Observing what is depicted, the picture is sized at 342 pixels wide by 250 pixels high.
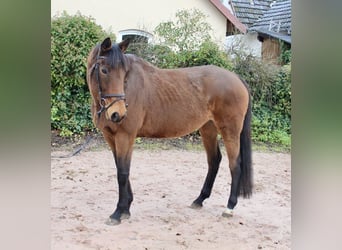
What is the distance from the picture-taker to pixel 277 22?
4.86ft

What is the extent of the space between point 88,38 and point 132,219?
733 millimetres

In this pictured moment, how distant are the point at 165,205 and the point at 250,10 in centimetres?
94

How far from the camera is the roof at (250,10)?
1.53 metres

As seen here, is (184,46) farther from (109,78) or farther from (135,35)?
(109,78)

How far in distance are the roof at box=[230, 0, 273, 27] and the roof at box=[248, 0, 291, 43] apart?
2cm

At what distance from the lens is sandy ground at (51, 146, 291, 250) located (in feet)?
4.10

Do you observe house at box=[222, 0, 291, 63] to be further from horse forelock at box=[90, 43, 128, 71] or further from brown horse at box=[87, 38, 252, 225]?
horse forelock at box=[90, 43, 128, 71]

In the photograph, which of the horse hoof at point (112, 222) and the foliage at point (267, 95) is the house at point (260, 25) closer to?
the foliage at point (267, 95)

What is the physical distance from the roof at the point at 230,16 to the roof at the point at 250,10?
0.05 feet

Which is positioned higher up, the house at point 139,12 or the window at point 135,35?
the house at point 139,12

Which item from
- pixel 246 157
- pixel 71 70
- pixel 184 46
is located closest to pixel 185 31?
pixel 184 46

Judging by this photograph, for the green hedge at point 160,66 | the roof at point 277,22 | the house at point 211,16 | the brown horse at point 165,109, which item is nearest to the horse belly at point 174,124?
the brown horse at point 165,109
